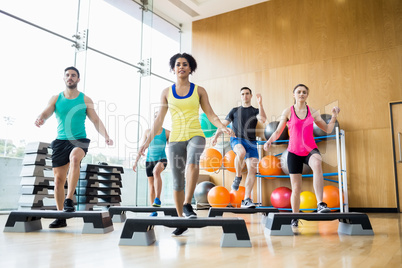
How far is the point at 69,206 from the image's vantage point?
2.97 meters

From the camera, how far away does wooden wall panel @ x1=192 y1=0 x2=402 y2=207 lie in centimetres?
567

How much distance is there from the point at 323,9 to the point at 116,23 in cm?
386

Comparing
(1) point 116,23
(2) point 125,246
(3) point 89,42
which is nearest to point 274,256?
(2) point 125,246

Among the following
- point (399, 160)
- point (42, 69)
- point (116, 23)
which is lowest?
point (399, 160)

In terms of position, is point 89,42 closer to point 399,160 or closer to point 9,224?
point 9,224

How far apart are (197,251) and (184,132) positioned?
90 centimetres

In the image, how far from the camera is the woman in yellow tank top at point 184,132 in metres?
2.57

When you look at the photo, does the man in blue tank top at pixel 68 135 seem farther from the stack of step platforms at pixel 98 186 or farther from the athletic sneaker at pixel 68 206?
the stack of step platforms at pixel 98 186

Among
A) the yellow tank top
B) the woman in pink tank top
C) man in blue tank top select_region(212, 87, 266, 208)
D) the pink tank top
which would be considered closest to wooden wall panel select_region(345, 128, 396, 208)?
man in blue tank top select_region(212, 87, 266, 208)

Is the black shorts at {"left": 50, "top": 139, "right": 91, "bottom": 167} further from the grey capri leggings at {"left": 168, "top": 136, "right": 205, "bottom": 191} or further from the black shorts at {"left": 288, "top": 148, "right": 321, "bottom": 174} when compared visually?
the black shorts at {"left": 288, "top": 148, "right": 321, "bottom": 174}

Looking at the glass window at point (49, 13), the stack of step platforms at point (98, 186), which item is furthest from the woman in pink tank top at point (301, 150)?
the glass window at point (49, 13)

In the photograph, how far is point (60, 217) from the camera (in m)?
2.88

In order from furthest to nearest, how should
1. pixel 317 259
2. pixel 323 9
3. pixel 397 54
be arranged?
pixel 323 9
pixel 397 54
pixel 317 259

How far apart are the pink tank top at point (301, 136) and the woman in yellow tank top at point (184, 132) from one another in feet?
3.04
